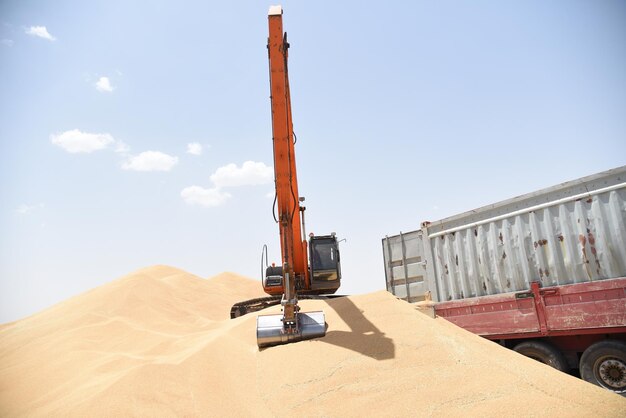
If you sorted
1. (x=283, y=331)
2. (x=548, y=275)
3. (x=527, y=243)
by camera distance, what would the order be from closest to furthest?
(x=283, y=331), (x=548, y=275), (x=527, y=243)

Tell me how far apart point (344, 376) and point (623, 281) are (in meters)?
4.31

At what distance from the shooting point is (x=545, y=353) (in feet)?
22.4

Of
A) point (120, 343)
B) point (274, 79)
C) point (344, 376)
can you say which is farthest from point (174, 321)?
point (344, 376)

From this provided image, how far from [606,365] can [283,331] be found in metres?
4.83

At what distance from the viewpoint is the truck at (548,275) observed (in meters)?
6.23

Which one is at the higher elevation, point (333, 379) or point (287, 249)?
point (287, 249)

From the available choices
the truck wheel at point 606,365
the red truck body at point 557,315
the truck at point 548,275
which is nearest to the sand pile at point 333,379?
the red truck body at point 557,315

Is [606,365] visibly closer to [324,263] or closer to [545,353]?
[545,353]

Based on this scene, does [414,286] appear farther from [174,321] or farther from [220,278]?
[220,278]

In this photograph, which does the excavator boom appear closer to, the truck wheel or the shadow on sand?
the shadow on sand

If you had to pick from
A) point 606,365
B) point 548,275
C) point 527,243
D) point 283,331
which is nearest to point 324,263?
point 283,331

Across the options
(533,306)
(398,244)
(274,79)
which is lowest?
(533,306)

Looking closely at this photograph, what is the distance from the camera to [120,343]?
1070 cm

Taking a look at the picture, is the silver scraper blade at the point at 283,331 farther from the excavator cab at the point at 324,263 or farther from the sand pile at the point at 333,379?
the excavator cab at the point at 324,263
